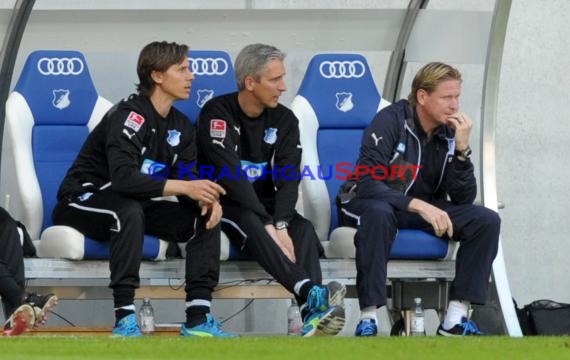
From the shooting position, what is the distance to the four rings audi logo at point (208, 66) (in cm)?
780

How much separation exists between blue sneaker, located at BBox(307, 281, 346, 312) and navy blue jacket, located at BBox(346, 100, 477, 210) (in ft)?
1.95

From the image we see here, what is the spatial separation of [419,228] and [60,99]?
206 cm

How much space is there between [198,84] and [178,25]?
18.4 inches

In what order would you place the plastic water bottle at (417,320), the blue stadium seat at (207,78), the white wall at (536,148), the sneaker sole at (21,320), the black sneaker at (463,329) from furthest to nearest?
the white wall at (536,148)
the blue stadium seat at (207,78)
the plastic water bottle at (417,320)
the black sneaker at (463,329)
the sneaker sole at (21,320)

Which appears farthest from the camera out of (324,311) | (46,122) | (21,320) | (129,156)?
(46,122)

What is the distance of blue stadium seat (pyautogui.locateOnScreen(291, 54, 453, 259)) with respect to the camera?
7605mm

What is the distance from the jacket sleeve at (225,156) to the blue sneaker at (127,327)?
86 cm

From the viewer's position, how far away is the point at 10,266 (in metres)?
6.69

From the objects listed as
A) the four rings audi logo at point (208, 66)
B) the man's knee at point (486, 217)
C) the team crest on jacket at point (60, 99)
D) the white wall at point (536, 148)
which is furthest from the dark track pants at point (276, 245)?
the white wall at point (536, 148)

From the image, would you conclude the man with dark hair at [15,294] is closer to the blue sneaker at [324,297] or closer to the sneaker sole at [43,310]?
the sneaker sole at [43,310]

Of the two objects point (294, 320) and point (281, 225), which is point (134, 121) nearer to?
point (281, 225)

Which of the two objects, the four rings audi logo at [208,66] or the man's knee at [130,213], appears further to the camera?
the four rings audi logo at [208,66]

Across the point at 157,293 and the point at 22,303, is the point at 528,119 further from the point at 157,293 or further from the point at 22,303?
the point at 22,303

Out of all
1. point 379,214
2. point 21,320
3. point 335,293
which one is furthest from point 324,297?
point 21,320
